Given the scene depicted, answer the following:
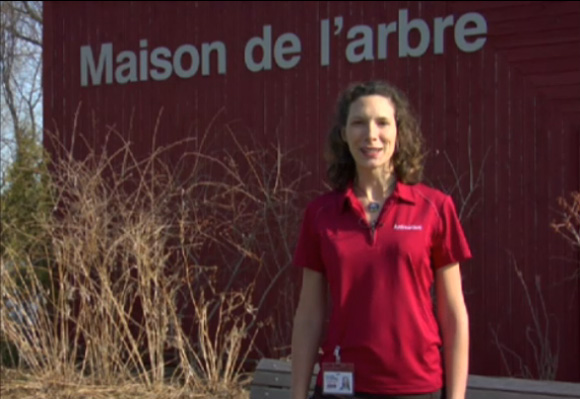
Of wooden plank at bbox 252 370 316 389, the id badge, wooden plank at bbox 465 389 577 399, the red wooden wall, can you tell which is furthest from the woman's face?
the red wooden wall

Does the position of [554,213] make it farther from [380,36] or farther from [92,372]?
[92,372]

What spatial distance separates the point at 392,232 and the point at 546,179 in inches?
169

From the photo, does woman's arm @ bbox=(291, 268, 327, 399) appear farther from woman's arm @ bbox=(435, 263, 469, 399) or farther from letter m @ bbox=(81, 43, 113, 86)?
letter m @ bbox=(81, 43, 113, 86)

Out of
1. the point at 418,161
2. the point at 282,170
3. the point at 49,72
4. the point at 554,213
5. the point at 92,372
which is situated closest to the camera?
the point at 418,161

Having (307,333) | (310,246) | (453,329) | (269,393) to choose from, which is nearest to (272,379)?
(269,393)

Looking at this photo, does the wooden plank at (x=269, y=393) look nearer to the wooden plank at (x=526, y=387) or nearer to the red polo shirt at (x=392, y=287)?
the wooden plank at (x=526, y=387)

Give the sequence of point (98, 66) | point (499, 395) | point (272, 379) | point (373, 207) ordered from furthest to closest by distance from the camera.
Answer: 1. point (98, 66)
2. point (272, 379)
3. point (499, 395)
4. point (373, 207)

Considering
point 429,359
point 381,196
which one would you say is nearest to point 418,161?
point 381,196

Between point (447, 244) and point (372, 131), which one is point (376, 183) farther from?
point (447, 244)

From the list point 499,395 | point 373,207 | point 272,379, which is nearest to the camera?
point 373,207

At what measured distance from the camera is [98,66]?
836 cm

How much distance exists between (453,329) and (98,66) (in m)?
6.41

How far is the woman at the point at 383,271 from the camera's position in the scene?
2.48m

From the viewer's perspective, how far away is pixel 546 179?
651cm
